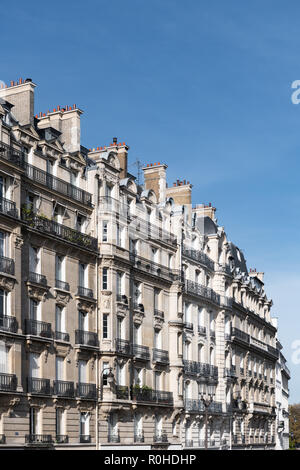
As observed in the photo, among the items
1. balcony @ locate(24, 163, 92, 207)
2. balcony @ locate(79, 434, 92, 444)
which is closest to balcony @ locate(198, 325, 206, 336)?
balcony @ locate(24, 163, 92, 207)

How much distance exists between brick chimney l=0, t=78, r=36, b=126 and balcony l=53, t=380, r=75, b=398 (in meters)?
13.9

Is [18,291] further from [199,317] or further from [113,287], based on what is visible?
[199,317]

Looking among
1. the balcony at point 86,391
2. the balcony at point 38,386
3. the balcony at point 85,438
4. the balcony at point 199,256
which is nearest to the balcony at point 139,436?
the balcony at point 85,438

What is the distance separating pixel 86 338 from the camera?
1654 inches

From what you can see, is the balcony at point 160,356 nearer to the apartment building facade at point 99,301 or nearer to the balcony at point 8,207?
the apartment building facade at point 99,301

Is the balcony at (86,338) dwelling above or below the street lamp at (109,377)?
above

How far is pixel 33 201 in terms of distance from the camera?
39.1 metres

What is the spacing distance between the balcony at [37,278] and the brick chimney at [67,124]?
31.0 feet

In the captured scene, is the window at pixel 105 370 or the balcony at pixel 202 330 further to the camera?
the balcony at pixel 202 330

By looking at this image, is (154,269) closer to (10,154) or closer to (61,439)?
(61,439)

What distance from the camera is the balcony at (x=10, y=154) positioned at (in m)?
35.9

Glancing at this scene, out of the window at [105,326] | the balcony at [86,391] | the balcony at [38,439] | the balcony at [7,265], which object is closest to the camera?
the balcony at [7,265]
